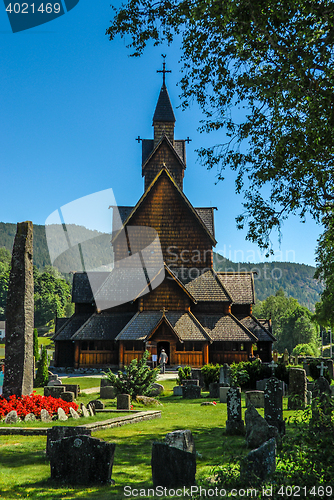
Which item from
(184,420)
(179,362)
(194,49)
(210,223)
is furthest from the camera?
(210,223)

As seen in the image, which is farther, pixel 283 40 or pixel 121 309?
pixel 121 309

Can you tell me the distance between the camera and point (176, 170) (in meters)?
41.0

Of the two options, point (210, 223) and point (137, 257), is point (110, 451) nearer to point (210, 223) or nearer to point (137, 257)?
point (137, 257)

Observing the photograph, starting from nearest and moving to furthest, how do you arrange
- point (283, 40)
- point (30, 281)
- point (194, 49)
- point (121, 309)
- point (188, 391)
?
point (283, 40), point (194, 49), point (30, 281), point (188, 391), point (121, 309)

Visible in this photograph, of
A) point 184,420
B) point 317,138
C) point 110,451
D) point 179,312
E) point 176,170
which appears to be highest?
point 176,170

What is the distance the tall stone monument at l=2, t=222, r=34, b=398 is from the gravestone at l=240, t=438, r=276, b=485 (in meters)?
10.2

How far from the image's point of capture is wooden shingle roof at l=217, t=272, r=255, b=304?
36562mm

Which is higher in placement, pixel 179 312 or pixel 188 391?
pixel 179 312

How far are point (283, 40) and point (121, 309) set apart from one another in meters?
26.8

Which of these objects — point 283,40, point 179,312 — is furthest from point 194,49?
point 179,312

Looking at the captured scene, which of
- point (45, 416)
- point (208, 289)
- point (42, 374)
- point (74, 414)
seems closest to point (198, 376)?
point (42, 374)

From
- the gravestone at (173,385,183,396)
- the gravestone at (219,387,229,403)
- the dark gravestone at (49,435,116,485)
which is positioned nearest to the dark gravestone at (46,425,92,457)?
the dark gravestone at (49,435,116,485)

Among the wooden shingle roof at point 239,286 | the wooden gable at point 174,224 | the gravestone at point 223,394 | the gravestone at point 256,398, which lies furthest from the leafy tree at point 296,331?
the gravestone at point 256,398

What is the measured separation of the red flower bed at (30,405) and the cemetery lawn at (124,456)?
1368mm
